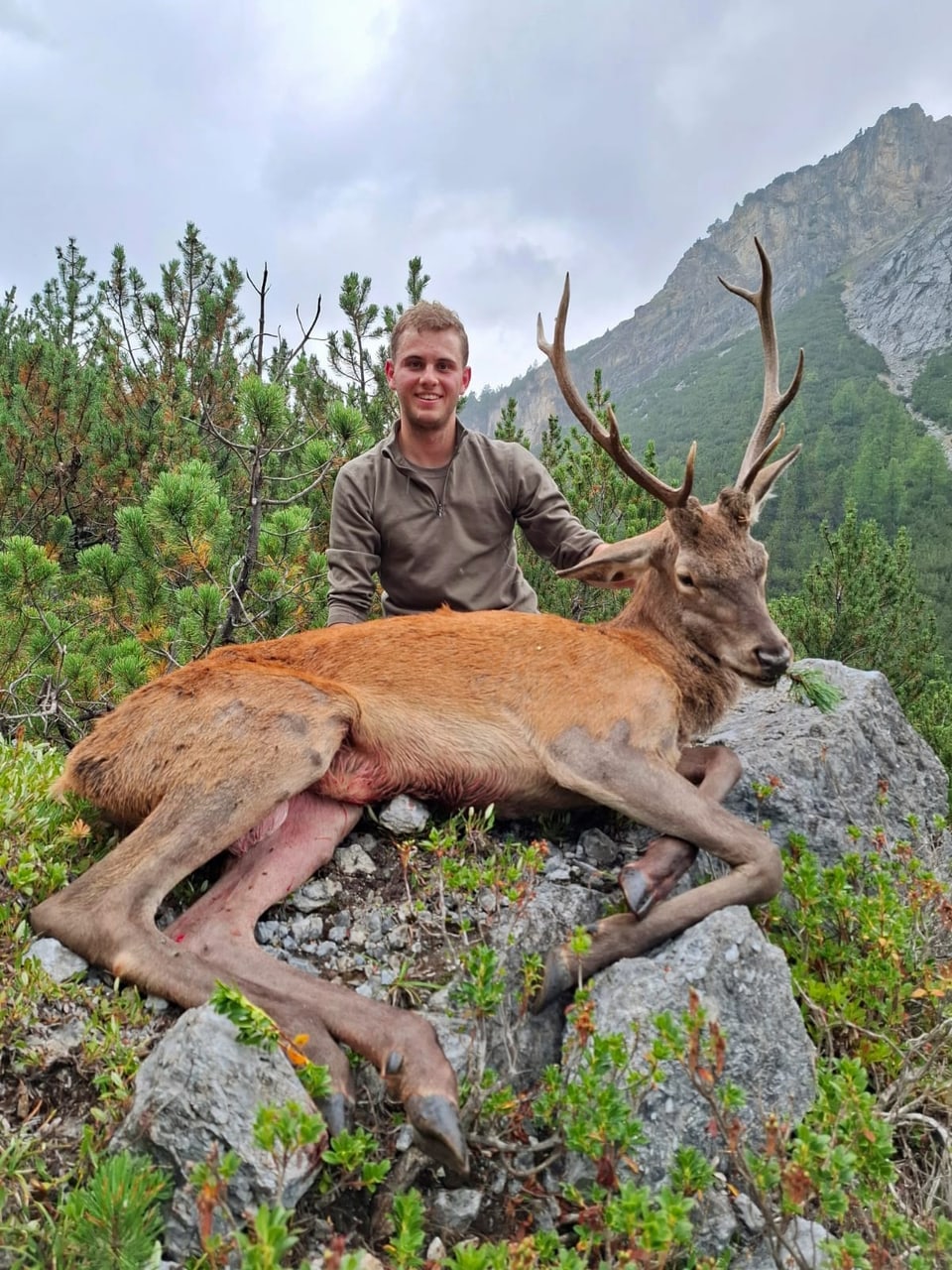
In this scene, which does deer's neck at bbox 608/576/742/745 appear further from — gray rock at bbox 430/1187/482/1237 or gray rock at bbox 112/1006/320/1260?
gray rock at bbox 112/1006/320/1260

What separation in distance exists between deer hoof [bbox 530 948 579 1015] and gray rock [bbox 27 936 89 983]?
58.9 inches

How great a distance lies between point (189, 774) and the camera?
10.5 ft

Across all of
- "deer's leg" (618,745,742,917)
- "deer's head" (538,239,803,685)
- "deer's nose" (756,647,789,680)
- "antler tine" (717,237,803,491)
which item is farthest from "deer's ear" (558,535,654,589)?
"deer's leg" (618,745,742,917)

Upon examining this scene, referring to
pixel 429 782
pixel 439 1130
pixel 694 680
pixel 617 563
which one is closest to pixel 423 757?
pixel 429 782

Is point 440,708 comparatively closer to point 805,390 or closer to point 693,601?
point 693,601

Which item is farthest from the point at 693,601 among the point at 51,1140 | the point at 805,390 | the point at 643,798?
the point at 805,390

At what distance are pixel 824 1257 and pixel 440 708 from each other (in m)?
2.26

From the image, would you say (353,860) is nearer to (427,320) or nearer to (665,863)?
(665,863)

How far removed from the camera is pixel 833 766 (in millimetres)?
4477

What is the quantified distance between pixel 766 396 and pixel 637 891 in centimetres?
294

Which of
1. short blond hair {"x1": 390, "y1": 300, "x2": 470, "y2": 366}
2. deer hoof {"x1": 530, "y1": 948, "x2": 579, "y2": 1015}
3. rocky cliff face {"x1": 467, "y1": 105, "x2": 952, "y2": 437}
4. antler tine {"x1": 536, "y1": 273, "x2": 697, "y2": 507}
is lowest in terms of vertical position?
deer hoof {"x1": 530, "y1": 948, "x2": 579, "y2": 1015}

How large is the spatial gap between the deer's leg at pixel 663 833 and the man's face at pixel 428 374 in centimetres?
270

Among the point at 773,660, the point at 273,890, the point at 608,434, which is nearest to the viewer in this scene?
the point at 273,890

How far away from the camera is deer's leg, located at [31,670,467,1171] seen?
2.46 meters
